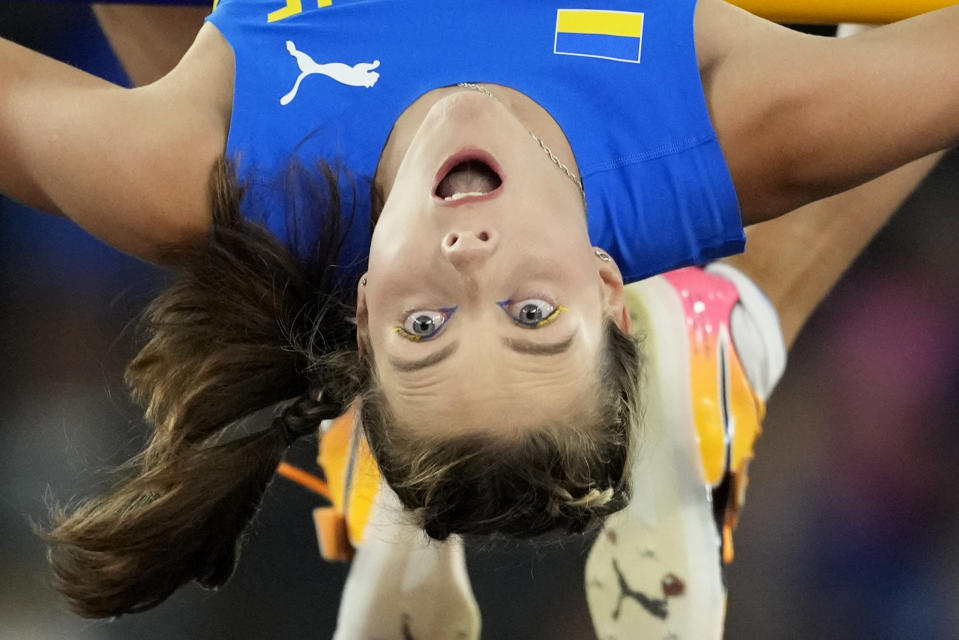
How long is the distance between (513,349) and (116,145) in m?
0.37

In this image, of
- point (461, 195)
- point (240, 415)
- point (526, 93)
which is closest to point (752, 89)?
point (526, 93)

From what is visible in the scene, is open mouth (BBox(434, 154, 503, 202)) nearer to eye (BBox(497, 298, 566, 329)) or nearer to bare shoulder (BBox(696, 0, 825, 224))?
eye (BBox(497, 298, 566, 329))

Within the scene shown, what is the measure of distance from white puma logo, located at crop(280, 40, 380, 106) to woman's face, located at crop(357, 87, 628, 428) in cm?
11

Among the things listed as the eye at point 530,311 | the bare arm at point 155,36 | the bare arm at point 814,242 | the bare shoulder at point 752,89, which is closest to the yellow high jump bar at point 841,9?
the bare shoulder at point 752,89

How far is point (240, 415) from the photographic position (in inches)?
33.6

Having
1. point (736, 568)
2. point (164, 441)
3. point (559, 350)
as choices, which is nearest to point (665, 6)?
point (559, 350)

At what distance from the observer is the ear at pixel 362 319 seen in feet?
2.44

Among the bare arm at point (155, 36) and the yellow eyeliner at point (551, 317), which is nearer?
the yellow eyeliner at point (551, 317)

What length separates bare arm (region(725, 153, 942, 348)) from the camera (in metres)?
1.30

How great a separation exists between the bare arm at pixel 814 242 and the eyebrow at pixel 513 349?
725 mm

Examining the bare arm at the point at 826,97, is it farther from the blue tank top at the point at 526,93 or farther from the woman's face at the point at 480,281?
the woman's face at the point at 480,281

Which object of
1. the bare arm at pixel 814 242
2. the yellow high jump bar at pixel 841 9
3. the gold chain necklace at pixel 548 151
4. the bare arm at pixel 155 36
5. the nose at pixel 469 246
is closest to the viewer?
the nose at pixel 469 246

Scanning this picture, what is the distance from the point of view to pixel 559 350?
68 cm

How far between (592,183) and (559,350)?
0.17m
